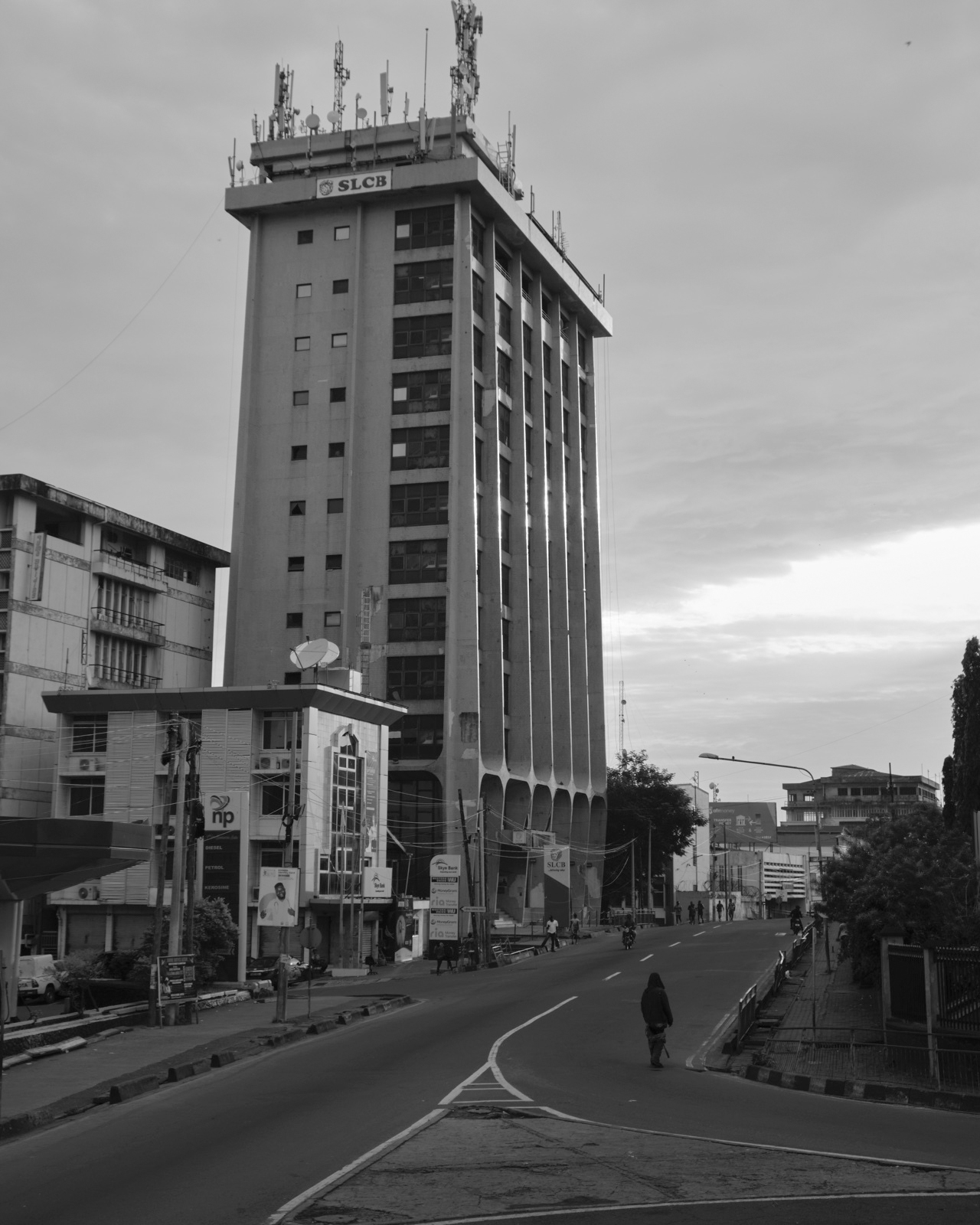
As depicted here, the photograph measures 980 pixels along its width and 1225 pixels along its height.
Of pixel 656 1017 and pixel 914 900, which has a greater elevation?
pixel 914 900

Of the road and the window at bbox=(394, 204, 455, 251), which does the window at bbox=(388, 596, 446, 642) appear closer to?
the window at bbox=(394, 204, 455, 251)

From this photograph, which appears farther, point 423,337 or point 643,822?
point 643,822

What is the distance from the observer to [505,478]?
3583 inches

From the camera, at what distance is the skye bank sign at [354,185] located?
8612 cm

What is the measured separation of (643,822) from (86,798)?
5493 centimetres

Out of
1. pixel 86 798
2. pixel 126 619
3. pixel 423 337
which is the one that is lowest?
pixel 86 798

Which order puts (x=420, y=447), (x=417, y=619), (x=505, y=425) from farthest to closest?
(x=505, y=425) → (x=420, y=447) → (x=417, y=619)

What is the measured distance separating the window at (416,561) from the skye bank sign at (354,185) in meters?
23.6

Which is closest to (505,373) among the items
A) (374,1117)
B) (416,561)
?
(416,561)

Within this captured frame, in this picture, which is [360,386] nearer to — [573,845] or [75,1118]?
[573,845]

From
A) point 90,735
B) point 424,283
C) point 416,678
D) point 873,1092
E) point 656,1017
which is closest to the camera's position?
point 873,1092

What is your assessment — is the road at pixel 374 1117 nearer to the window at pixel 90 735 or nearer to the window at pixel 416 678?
the window at pixel 90 735

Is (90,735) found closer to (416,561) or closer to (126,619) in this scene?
(126,619)

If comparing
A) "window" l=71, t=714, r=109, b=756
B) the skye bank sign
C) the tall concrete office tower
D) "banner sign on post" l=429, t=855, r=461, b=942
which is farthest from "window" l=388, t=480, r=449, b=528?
"banner sign on post" l=429, t=855, r=461, b=942
